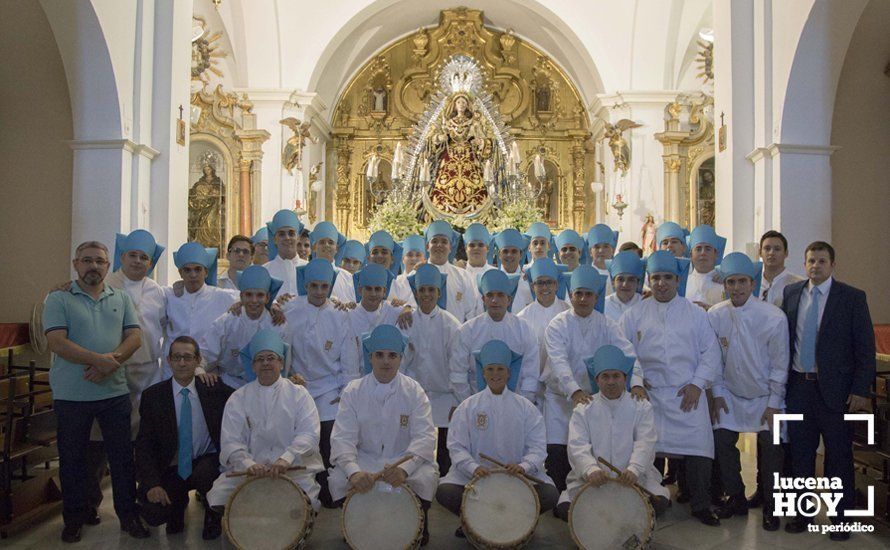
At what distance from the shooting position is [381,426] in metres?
5.28

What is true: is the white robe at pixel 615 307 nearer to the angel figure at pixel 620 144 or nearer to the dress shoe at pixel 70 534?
the dress shoe at pixel 70 534

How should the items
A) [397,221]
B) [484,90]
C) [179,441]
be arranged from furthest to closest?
[484,90] → [397,221] → [179,441]

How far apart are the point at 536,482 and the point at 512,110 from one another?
614 inches

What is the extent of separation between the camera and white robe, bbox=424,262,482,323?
7.73m

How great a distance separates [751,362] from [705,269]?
145cm

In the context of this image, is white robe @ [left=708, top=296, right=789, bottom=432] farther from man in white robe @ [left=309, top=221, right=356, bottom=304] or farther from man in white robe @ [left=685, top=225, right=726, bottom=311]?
man in white robe @ [left=309, top=221, right=356, bottom=304]

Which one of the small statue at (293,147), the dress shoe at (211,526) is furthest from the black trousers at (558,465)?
the small statue at (293,147)

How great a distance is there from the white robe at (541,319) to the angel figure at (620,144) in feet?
34.2

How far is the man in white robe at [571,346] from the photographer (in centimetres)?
586

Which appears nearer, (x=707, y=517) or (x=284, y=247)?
(x=707, y=517)

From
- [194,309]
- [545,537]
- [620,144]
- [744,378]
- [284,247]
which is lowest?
[545,537]

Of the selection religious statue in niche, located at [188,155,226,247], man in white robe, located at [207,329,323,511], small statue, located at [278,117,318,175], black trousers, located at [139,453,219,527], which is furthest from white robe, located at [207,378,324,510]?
religious statue in niche, located at [188,155,226,247]

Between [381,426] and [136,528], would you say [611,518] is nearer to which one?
[381,426]

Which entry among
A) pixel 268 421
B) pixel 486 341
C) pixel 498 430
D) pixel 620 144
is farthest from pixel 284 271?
pixel 620 144
